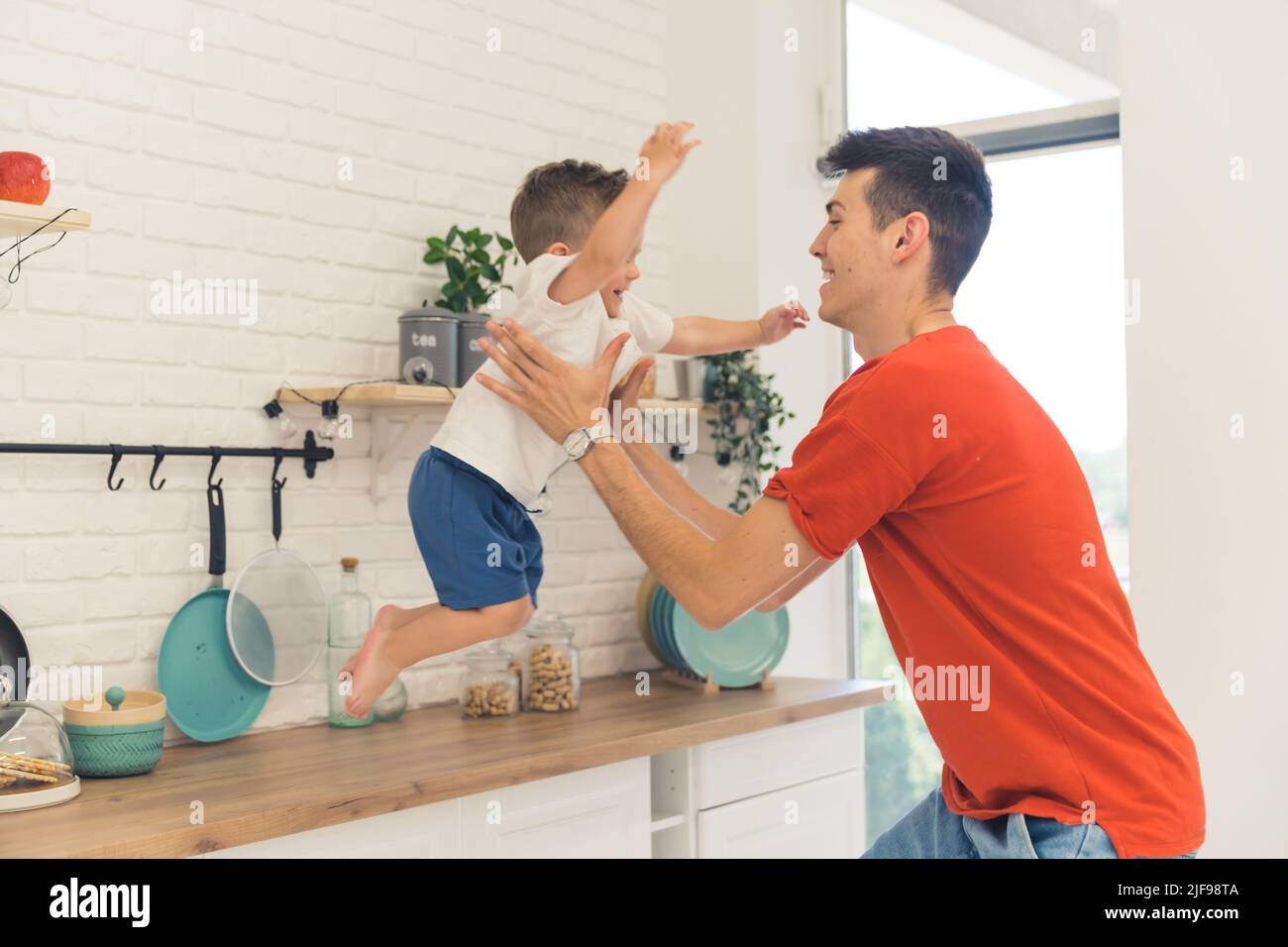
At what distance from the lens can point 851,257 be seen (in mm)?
1896

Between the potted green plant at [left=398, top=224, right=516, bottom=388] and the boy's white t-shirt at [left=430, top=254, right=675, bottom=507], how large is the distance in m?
0.55

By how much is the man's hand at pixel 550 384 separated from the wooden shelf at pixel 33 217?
2.06ft

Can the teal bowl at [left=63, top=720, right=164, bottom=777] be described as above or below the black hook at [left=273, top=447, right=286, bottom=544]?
below

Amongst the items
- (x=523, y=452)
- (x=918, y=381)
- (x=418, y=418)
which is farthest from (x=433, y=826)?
(x=918, y=381)

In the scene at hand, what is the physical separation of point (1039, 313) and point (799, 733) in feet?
4.38

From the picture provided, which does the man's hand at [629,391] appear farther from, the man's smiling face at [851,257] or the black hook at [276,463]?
the black hook at [276,463]

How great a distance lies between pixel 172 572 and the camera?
99.9 inches

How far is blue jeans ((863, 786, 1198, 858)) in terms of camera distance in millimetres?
1576

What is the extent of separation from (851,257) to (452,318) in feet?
3.85

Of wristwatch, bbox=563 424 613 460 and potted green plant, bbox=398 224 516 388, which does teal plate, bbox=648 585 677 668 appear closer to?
potted green plant, bbox=398 224 516 388

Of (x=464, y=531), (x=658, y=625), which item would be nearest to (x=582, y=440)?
(x=464, y=531)

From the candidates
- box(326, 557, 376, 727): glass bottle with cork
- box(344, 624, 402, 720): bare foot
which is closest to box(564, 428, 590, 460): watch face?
box(344, 624, 402, 720): bare foot

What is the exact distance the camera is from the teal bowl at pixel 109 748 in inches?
86.6

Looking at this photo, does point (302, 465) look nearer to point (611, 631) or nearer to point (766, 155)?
point (611, 631)
